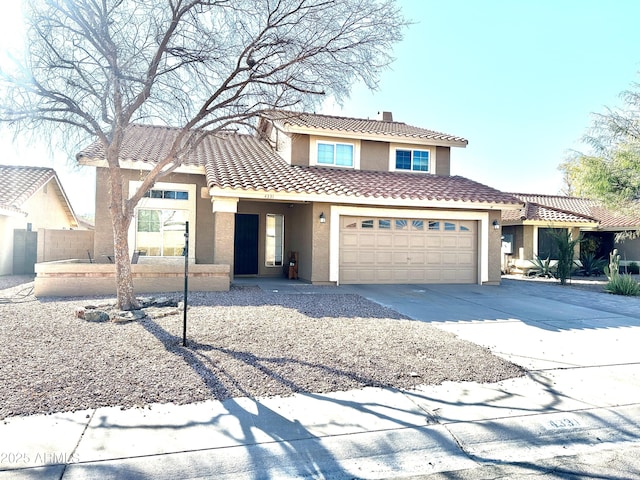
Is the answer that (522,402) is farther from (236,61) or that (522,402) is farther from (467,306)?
(236,61)

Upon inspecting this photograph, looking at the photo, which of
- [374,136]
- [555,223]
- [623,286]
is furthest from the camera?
[555,223]

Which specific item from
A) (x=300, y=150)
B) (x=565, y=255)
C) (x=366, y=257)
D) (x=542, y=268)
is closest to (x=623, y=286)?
(x=565, y=255)

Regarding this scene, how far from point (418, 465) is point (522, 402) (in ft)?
6.21

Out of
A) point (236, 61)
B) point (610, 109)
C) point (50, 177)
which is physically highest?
point (610, 109)

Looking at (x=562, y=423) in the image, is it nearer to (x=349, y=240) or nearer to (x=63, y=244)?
(x=349, y=240)

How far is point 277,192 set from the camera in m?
13.0

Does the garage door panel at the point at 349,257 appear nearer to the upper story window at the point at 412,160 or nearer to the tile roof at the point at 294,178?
the tile roof at the point at 294,178

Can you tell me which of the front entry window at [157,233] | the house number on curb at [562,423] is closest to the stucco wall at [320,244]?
the front entry window at [157,233]

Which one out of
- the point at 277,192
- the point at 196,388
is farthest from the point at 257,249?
the point at 196,388

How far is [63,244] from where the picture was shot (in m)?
16.6

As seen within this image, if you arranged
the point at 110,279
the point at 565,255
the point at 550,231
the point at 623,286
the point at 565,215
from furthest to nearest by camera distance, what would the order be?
the point at 565,215, the point at 550,231, the point at 565,255, the point at 623,286, the point at 110,279

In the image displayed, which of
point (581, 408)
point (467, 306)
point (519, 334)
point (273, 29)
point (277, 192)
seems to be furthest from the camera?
point (277, 192)

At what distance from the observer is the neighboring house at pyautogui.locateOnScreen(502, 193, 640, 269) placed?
69.6 ft

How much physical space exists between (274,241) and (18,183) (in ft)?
38.1
